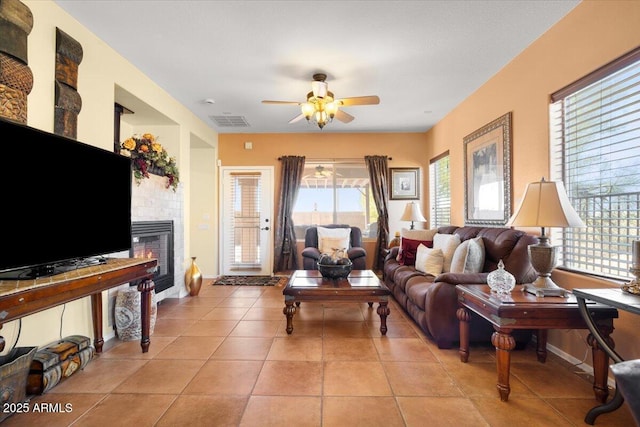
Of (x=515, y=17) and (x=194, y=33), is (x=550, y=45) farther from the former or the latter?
(x=194, y=33)

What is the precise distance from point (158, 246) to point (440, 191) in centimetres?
449

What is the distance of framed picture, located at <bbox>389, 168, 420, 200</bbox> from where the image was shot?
5.89 meters

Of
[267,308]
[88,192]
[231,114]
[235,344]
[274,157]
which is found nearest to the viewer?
[88,192]

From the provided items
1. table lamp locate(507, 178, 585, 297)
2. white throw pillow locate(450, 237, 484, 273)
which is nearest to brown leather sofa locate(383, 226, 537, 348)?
white throw pillow locate(450, 237, 484, 273)

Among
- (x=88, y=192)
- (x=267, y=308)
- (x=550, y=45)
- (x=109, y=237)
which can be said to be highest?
(x=550, y=45)

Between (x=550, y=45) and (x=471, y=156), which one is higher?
(x=550, y=45)

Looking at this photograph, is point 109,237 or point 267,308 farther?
point 267,308

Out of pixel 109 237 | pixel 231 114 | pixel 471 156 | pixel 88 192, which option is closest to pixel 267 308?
pixel 109 237

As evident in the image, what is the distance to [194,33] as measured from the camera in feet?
8.89

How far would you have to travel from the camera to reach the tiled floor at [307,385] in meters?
1.79

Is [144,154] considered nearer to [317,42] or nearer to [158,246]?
[158,246]

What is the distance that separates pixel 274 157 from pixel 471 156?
342 centimetres

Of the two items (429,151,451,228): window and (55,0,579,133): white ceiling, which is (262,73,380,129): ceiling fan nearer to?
(55,0,579,133): white ceiling

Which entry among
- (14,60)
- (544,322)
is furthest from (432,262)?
(14,60)
